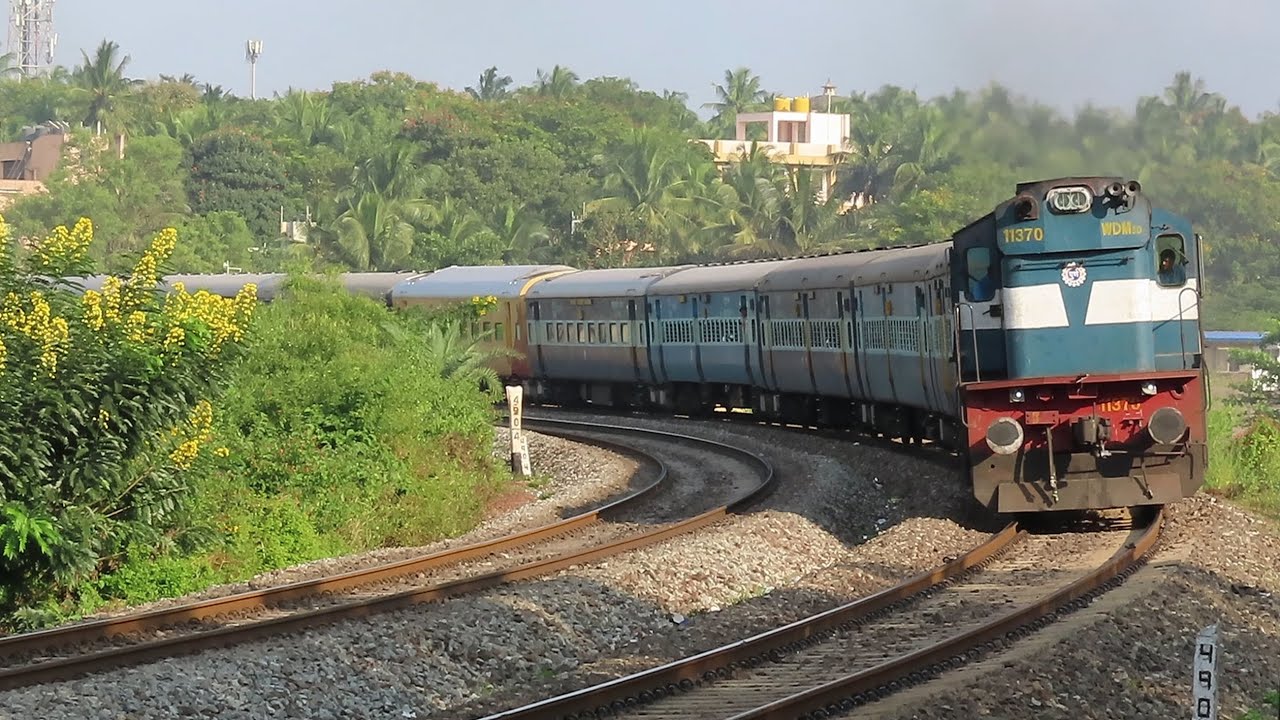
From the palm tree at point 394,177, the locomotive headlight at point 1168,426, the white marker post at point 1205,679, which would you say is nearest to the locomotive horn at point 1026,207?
the locomotive headlight at point 1168,426

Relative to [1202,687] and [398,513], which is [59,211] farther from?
[1202,687]

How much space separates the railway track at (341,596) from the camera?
1124cm

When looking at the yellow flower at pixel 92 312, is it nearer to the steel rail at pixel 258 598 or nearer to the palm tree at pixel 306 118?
the steel rail at pixel 258 598

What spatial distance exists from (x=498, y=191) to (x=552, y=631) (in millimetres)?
68029

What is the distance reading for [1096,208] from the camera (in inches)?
623

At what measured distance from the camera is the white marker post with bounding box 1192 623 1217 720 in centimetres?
823

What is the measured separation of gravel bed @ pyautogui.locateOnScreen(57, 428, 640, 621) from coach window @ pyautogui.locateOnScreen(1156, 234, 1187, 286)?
7.12 metres

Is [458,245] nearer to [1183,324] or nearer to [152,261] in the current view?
[152,261]

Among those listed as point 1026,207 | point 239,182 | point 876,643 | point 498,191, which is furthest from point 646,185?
point 876,643

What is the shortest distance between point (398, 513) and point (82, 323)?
18.4ft

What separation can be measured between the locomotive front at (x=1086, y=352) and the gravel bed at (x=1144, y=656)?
3.74ft

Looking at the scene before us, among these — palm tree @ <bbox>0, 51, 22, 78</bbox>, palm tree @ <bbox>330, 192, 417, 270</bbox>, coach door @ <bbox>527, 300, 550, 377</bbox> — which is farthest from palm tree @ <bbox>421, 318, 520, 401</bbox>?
palm tree @ <bbox>0, 51, 22, 78</bbox>

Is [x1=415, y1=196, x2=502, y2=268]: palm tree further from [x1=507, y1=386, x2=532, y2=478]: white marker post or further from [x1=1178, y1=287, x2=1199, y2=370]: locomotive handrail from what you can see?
[x1=1178, y1=287, x2=1199, y2=370]: locomotive handrail

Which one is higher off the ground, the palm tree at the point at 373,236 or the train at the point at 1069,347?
the palm tree at the point at 373,236
